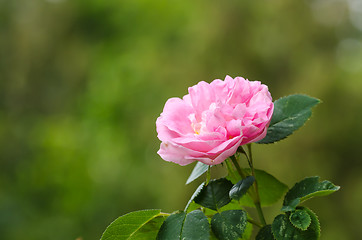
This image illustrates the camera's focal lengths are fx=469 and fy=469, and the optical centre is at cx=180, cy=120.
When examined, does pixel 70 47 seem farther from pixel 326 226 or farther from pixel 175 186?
pixel 326 226

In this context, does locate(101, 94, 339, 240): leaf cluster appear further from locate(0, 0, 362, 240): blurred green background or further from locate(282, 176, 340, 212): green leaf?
locate(0, 0, 362, 240): blurred green background

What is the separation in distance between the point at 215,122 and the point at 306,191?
0.09 m

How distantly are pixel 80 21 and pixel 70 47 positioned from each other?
0.46 meters

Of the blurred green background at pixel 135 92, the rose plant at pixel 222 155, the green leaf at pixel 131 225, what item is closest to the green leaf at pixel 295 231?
the rose plant at pixel 222 155

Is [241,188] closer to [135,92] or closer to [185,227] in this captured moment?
[185,227]

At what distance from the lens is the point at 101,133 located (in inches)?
192

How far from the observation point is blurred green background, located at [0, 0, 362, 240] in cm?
204

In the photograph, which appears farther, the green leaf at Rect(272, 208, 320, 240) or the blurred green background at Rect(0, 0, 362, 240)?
the blurred green background at Rect(0, 0, 362, 240)

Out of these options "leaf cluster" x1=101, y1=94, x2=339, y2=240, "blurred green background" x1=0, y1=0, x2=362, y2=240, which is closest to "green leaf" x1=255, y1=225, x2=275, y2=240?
"leaf cluster" x1=101, y1=94, x2=339, y2=240

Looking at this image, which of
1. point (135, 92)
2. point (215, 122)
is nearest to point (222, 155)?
point (215, 122)

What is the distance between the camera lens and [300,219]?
13.7 inches

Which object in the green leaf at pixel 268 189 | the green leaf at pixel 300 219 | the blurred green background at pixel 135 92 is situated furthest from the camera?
the blurred green background at pixel 135 92

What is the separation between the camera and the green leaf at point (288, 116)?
0.41m

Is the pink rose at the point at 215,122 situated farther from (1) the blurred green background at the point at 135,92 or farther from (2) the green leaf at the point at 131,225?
(1) the blurred green background at the point at 135,92
